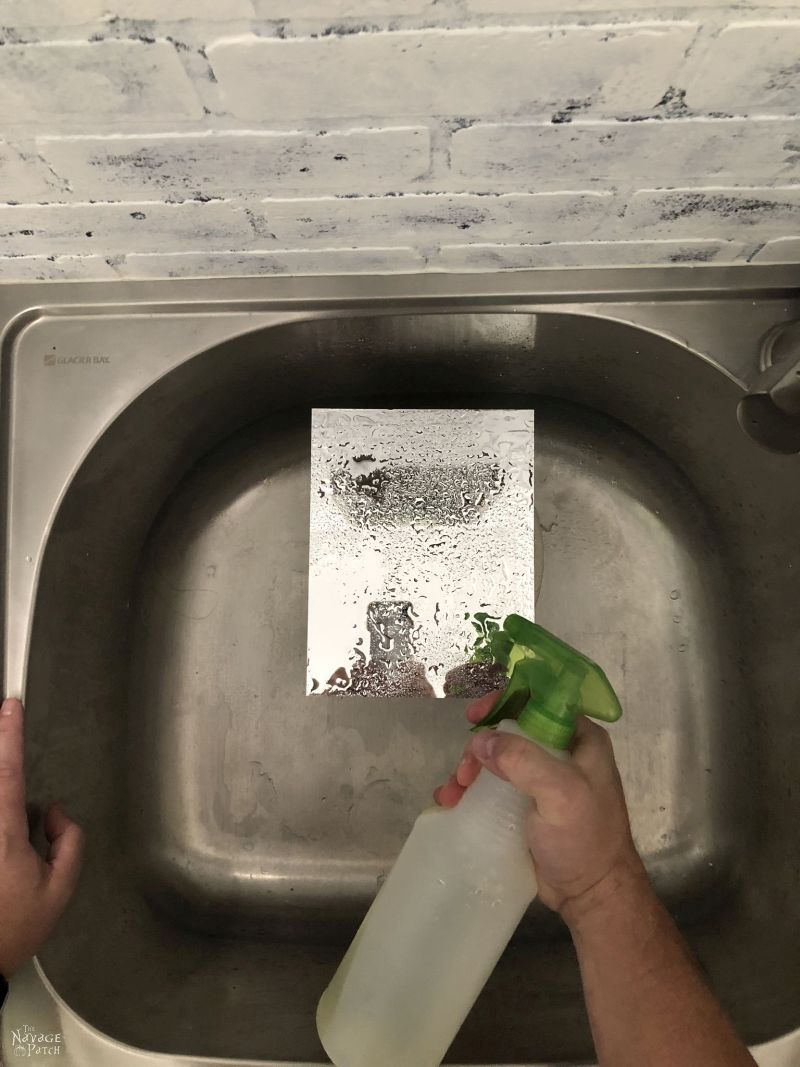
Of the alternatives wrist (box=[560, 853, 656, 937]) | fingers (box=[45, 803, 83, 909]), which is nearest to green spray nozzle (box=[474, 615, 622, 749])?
wrist (box=[560, 853, 656, 937])

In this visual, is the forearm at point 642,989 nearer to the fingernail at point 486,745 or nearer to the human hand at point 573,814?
the human hand at point 573,814

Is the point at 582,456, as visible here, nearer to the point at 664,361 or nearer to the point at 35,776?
the point at 664,361

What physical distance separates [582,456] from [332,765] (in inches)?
17.9

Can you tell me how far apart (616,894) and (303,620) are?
435 mm

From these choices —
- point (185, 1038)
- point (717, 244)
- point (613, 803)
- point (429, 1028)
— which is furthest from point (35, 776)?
point (717, 244)

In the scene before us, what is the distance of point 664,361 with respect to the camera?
0.65 m

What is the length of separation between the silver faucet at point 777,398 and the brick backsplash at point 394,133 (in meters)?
0.07

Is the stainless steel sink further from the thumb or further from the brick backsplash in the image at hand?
the thumb

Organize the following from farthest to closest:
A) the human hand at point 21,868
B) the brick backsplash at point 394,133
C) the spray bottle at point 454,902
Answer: the human hand at point 21,868, the spray bottle at point 454,902, the brick backsplash at point 394,133

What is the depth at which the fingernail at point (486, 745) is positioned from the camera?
44cm

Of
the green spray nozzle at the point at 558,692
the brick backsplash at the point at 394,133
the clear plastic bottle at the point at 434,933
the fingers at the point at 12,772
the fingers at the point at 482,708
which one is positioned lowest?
the clear plastic bottle at the point at 434,933

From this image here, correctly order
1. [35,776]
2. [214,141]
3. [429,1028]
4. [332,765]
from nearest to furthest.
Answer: [214,141], [429,1028], [35,776], [332,765]

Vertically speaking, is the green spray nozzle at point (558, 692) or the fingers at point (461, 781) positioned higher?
the green spray nozzle at point (558, 692)

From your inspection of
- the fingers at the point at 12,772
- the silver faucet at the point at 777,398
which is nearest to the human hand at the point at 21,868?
the fingers at the point at 12,772
